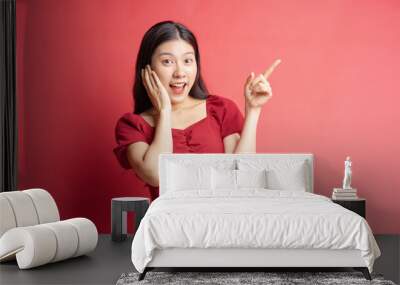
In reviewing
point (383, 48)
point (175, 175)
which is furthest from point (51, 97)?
point (383, 48)

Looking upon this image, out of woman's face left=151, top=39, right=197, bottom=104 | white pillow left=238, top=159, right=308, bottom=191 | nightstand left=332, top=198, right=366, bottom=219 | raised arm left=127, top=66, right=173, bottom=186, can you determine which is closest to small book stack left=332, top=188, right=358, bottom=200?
nightstand left=332, top=198, right=366, bottom=219

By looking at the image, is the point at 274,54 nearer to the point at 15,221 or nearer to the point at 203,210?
the point at 203,210

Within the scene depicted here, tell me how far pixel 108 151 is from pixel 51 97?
857 mm

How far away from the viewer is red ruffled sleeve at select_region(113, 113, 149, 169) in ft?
23.5

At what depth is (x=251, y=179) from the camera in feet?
21.2

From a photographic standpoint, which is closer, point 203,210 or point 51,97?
point 203,210

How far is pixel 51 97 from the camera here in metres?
7.29

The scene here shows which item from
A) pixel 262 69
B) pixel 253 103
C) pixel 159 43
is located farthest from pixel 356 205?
pixel 159 43

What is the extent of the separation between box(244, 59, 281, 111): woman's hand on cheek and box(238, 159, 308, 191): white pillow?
0.65 meters

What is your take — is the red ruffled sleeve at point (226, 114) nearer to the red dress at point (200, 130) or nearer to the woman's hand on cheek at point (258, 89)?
the red dress at point (200, 130)

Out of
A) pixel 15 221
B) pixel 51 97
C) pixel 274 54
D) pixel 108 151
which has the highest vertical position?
pixel 274 54

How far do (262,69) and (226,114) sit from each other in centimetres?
62

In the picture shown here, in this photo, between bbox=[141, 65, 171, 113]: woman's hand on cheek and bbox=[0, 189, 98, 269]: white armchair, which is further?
bbox=[141, 65, 171, 113]: woman's hand on cheek

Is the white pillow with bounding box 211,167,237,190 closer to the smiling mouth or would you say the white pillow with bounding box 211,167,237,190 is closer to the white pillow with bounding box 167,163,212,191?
the white pillow with bounding box 167,163,212,191
